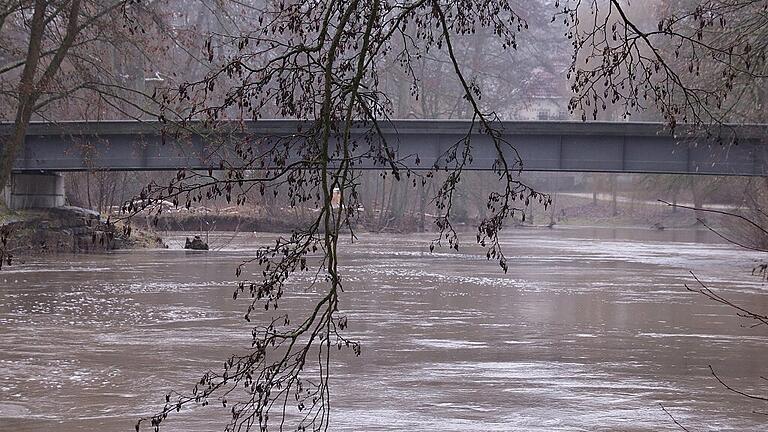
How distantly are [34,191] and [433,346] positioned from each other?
28.6 meters

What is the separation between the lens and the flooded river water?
13.7 metres

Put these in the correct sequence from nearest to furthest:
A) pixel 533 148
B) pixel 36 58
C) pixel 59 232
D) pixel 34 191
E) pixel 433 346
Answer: pixel 433 346 → pixel 36 58 → pixel 533 148 → pixel 59 232 → pixel 34 191

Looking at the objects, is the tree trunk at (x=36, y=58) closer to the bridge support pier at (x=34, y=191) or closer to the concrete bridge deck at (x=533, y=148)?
the concrete bridge deck at (x=533, y=148)

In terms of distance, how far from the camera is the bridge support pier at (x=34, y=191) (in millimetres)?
43562

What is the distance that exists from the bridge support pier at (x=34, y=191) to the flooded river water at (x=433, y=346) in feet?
22.5

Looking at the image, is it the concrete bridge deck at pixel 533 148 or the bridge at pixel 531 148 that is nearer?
the bridge at pixel 531 148

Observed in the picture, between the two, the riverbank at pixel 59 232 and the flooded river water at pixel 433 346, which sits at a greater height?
the riverbank at pixel 59 232

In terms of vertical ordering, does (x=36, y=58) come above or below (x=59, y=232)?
above

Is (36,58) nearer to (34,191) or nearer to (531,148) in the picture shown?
(531,148)

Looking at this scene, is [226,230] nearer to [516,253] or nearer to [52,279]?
[516,253]

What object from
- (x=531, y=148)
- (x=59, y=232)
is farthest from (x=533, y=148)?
(x=59, y=232)

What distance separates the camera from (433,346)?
1941 centimetres

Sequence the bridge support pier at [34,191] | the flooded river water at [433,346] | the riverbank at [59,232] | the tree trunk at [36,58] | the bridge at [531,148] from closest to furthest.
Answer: the flooded river water at [433,346]
the tree trunk at [36,58]
the bridge at [531,148]
the riverbank at [59,232]
the bridge support pier at [34,191]

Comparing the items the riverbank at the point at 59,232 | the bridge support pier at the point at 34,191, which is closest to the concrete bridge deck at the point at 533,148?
the riverbank at the point at 59,232
